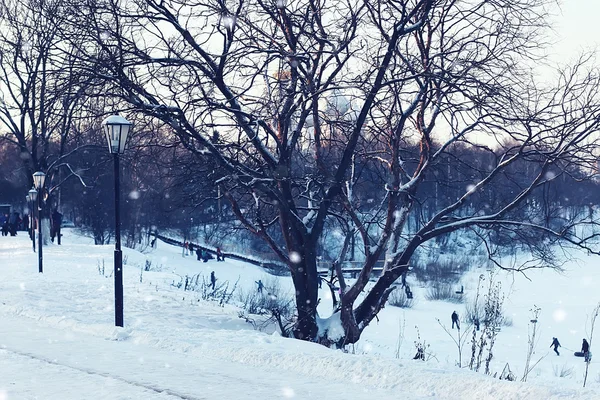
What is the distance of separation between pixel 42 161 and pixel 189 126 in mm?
20931

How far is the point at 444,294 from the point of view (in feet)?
133

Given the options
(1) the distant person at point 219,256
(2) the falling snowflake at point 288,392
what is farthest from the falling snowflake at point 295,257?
(1) the distant person at point 219,256

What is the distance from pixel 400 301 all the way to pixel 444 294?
469 cm

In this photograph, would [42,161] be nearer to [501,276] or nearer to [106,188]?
[106,188]

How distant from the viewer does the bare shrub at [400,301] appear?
36.8 meters

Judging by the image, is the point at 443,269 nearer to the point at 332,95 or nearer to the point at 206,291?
the point at 206,291

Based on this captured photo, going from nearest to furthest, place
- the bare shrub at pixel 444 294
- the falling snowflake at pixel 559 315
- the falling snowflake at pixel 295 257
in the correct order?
the falling snowflake at pixel 295 257
the falling snowflake at pixel 559 315
the bare shrub at pixel 444 294

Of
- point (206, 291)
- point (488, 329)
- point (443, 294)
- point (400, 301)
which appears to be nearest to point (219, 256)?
point (443, 294)

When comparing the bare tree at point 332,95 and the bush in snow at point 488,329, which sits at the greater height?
the bare tree at point 332,95

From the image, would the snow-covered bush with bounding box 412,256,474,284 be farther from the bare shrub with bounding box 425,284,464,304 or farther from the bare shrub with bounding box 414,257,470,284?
the bare shrub with bounding box 425,284,464,304

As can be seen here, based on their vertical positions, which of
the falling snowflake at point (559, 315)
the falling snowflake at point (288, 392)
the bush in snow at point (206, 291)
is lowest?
the falling snowflake at point (559, 315)

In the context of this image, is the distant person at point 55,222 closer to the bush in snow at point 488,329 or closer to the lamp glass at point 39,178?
the lamp glass at point 39,178

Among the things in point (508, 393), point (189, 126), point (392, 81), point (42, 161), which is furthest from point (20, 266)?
point (508, 393)

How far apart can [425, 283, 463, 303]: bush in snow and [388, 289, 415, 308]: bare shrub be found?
9.89 ft
